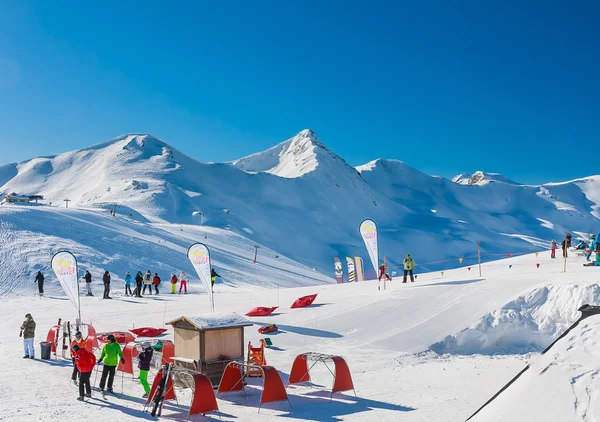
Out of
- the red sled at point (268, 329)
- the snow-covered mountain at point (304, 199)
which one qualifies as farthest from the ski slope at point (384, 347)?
the snow-covered mountain at point (304, 199)

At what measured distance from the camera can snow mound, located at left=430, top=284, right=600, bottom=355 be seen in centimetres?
1900

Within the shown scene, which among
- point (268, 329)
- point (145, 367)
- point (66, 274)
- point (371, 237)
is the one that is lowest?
point (145, 367)

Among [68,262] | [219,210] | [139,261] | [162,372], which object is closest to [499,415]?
[162,372]

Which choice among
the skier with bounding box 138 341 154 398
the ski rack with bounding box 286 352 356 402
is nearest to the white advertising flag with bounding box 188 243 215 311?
the ski rack with bounding box 286 352 356 402

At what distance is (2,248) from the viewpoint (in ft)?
117

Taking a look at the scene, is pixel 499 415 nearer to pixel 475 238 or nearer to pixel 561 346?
pixel 561 346

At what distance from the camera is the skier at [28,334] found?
16047mm

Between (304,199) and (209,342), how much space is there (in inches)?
3567

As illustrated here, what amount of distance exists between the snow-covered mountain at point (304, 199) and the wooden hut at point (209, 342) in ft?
162

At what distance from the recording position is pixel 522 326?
64.2ft

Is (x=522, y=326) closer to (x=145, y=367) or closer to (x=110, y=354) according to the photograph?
(x=145, y=367)

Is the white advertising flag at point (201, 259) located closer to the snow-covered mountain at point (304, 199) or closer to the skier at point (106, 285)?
the skier at point (106, 285)

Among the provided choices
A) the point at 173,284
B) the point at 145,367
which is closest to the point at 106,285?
the point at 173,284

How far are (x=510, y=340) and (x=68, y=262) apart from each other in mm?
15063
